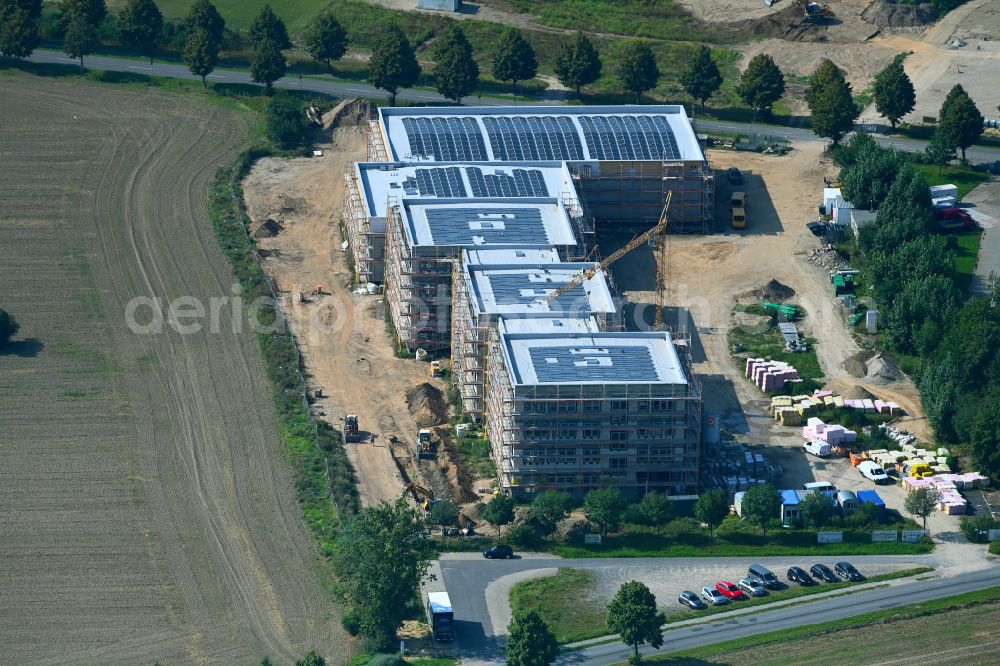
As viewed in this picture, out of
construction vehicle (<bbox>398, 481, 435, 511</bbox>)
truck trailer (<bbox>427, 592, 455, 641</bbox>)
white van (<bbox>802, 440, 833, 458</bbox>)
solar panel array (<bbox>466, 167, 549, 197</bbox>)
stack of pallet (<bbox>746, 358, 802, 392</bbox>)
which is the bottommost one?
truck trailer (<bbox>427, 592, 455, 641</bbox>)

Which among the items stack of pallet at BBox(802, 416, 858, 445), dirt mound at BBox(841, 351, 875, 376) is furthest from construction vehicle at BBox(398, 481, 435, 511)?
dirt mound at BBox(841, 351, 875, 376)

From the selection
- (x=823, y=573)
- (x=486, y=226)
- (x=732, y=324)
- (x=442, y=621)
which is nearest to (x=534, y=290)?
(x=486, y=226)

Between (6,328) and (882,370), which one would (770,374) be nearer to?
(882,370)

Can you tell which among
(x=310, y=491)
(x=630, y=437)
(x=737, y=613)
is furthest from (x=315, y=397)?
(x=737, y=613)

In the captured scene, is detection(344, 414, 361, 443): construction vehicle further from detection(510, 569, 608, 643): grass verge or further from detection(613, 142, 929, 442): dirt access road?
detection(613, 142, 929, 442): dirt access road

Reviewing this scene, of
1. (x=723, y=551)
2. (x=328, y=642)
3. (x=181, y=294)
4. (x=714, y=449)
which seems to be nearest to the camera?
(x=328, y=642)

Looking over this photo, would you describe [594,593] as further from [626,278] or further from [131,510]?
[626,278]
